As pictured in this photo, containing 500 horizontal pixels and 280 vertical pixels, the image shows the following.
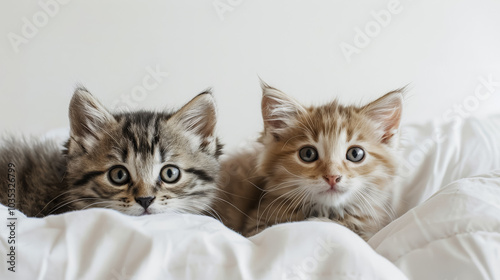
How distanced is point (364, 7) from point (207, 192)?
158 centimetres

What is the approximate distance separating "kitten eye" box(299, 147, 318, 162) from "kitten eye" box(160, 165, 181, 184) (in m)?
0.38

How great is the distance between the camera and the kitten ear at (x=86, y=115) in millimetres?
1266

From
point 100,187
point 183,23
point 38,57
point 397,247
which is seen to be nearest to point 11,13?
point 38,57

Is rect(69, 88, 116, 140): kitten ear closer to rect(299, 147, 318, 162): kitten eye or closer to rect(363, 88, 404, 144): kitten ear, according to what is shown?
rect(299, 147, 318, 162): kitten eye

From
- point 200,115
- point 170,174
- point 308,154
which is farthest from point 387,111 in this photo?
point 170,174

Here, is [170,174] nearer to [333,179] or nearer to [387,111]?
[333,179]

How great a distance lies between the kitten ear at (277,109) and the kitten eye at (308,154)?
122mm

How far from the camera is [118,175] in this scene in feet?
4.03

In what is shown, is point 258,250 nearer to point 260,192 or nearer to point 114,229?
point 114,229

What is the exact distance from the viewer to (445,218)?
92cm

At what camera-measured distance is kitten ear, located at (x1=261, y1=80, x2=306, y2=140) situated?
→ 1.46m

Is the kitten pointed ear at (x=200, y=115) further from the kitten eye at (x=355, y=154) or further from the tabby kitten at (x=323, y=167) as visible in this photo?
the kitten eye at (x=355, y=154)

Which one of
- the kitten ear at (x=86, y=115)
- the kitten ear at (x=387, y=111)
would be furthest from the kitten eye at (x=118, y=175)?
the kitten ear at (x=387, y=111)

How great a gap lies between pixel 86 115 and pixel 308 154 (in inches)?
25.9
